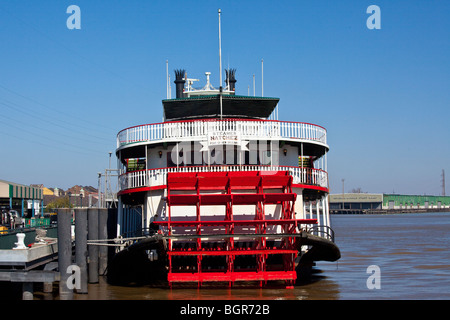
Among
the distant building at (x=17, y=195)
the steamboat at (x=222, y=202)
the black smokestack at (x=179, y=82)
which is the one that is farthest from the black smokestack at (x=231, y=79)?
the distant building at (x=17, y=195)

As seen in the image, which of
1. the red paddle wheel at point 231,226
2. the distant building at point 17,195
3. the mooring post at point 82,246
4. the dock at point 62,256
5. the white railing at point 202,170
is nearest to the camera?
the dock at point 62,256

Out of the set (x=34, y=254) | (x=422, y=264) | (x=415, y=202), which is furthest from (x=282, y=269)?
(x=415, y=202)

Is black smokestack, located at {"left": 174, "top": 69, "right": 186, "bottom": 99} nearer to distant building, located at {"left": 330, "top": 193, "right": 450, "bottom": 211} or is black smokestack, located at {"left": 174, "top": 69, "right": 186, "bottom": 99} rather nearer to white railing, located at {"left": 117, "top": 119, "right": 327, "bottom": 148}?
white railing, located at {"left": 117, "top": 119, "right": 327, "bottom": 148}

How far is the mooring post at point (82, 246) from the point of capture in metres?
13.9

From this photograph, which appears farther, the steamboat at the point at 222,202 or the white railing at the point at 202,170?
the white railing at the point at 202,170

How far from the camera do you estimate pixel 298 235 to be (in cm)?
1316

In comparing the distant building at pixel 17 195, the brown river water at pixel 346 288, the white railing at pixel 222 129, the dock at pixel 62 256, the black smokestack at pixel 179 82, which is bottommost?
the brown river water at pixel 346 288

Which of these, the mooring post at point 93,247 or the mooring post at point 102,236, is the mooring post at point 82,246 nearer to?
the mooring post at point 93,247

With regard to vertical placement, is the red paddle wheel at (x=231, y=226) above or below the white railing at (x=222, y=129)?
below

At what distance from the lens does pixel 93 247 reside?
15.8 m

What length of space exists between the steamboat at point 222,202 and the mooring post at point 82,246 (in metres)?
0.87

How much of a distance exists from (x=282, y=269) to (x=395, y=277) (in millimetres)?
4853
